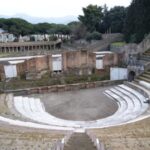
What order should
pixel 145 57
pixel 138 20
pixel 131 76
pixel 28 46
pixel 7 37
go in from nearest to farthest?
pixel 131 76, pixel 145 57, pixel 138 20, pixel 28 46, pixel 7 37

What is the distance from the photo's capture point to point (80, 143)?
739 cm

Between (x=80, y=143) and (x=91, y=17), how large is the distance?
41228 millimetres

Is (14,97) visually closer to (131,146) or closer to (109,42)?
(131,146)

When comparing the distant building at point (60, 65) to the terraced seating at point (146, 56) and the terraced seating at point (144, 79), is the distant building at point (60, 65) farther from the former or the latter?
the terraced seating at point (144, 79)

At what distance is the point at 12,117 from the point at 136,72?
38.9 ft

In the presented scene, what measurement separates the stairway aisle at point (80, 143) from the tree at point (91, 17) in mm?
40346

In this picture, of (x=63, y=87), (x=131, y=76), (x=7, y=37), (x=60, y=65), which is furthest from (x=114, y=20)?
(x=7, y=37)

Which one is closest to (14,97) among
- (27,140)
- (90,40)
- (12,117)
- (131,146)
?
(12,117)

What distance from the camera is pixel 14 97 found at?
Result: 57.9 feet

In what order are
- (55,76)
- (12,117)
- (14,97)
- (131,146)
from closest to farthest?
1. (131,146)
2. (12,117)
3. (14,97)
4. (55,76)

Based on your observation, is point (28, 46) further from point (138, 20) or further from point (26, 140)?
point (26, 140)

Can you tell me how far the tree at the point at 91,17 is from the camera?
46.1m

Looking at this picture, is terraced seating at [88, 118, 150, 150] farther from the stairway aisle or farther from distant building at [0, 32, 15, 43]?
distant building at [0, 32, 15, 43]

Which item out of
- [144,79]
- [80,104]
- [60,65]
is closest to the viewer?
[80,104]
